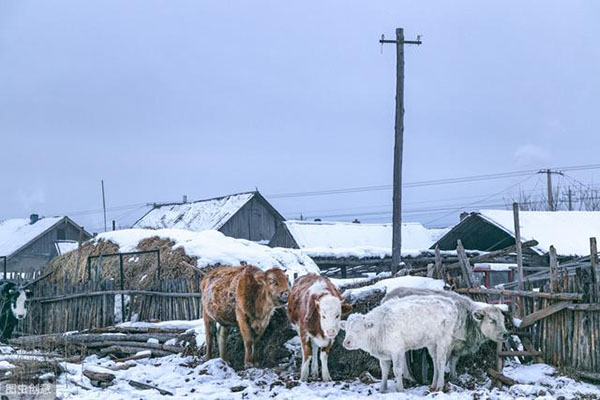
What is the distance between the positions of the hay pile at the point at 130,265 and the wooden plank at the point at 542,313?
363 inches

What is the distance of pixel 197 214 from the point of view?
1654 inches

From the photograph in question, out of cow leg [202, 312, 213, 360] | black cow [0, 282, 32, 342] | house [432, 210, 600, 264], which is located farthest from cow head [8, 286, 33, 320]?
house [432, 210, 600, 264]

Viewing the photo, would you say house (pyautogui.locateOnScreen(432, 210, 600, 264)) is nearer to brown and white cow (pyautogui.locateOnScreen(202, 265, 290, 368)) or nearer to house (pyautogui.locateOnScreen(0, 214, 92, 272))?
brown and white cow (pyautogui.locateOnScreen(202, 265, 290, 368))

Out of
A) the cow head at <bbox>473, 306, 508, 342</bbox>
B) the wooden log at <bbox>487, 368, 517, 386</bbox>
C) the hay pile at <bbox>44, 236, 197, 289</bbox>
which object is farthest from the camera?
the hay pile at <bbox>44, 236, 197, 289</bbox>

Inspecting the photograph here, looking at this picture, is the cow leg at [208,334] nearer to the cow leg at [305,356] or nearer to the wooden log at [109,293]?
the cow leg at [305,356]

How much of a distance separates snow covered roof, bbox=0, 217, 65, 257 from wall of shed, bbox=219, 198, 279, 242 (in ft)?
42.8

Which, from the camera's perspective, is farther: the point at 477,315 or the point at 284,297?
the point at 284,297

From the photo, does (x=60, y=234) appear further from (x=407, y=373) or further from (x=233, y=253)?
(x=407, y=373)

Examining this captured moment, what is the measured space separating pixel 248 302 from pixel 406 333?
2.98 meters

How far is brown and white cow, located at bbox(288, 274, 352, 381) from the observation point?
9.98 meters

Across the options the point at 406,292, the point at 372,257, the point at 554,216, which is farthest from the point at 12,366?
the point at 554,216

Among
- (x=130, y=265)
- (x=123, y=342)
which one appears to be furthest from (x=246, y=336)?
(x=130, y=265)

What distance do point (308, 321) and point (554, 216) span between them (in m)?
23.4

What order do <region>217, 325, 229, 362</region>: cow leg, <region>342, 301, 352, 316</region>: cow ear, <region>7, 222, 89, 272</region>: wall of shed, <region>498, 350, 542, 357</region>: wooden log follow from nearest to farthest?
<region>498, 350, 542, 357</region>: wooden log < <region>342, 301, 352, 316</region>: cow ear < <region>217, 325, 229, 362</region>: cow leg < <region>7, 222, 89, 272</region>: wall of shed
